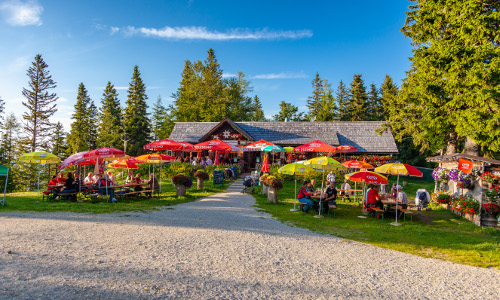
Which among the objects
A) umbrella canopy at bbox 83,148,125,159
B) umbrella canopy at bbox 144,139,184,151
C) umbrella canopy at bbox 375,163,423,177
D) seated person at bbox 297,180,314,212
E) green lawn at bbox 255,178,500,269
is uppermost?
umbrella canopy at bbox 144,139,184,151

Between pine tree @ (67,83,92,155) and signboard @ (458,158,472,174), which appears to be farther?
pine tree @ (67,83,92,155)

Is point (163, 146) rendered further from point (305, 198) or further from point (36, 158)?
point (305, 198)

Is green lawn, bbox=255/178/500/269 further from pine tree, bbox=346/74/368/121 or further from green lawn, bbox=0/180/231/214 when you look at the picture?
pine tree, bbox=346/74/368/121

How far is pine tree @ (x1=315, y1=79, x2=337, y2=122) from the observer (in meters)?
50.2

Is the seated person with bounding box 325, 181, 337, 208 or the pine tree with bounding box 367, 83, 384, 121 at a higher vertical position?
the pine tree with bounding box 367, 83, 384, 121

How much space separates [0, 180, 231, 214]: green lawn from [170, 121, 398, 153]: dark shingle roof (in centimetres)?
Answer: 1279

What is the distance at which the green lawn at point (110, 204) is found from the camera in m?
10.5

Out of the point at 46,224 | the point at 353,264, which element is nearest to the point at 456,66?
the point at 353,264

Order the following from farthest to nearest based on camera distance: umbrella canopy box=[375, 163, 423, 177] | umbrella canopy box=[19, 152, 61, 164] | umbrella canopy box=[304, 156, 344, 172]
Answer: umbrella canopy box=[19, 152, 61, 164] → umbrella canopy box=[304, 156, 344, 172] → umbrella canopy box=[375, 163, 423, 177]

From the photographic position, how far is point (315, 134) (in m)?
28.8

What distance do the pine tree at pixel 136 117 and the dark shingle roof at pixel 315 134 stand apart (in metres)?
17.4

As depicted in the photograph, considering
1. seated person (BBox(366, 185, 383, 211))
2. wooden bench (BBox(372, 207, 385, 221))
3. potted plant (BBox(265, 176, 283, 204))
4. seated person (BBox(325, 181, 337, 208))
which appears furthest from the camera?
potted plant (BBox(265, 176, 283, 204))

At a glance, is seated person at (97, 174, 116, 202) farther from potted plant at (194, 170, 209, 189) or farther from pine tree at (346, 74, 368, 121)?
pine tree at (346, 74, 368, 121)

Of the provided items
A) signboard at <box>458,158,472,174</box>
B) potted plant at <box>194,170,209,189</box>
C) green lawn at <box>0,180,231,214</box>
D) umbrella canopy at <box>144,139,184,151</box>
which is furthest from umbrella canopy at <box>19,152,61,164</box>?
signboard at <box>458,158,472,174</box>
